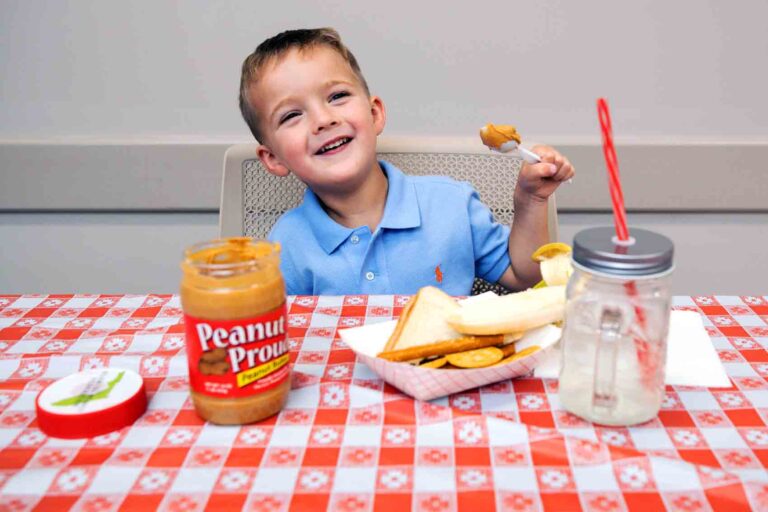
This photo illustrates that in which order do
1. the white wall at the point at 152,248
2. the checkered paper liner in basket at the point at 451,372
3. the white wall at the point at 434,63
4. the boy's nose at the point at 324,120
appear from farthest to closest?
the white wall at the point at 152,248, the white wall at the point at 434,63, the boy's nose at the point at 324,120, the checkered paper liner in basket at the point at 451,372

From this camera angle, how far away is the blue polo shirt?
1277 millimetres

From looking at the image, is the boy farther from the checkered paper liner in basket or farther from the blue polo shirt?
the checkered paper liner in basket

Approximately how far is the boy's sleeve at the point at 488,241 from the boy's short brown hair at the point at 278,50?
316 mm

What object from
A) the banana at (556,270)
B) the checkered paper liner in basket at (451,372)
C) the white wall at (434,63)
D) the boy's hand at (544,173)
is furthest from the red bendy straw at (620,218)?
the white wall at (434,63)

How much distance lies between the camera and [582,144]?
6.04 feet

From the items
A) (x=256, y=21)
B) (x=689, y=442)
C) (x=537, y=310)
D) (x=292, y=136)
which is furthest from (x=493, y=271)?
(x=256, y=21)

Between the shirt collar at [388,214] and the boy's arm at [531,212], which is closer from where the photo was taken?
the boy's arm at [531,212]

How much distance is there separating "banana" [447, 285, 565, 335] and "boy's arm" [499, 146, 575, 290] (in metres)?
0.34

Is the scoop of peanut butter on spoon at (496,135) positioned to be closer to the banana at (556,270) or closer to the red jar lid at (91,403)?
the banana at (556,270)

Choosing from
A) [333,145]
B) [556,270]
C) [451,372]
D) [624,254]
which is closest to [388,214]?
[333,145]

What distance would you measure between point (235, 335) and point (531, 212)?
0.73 m

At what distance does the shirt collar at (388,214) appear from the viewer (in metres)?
1.28

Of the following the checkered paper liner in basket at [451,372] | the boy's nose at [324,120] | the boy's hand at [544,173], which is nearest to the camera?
the checkered paper liner in basket at [451,372]

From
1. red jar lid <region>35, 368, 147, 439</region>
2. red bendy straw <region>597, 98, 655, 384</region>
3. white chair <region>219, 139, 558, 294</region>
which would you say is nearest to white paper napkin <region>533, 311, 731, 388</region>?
red bendy straw <region>597, 98, 655, 384</region>
